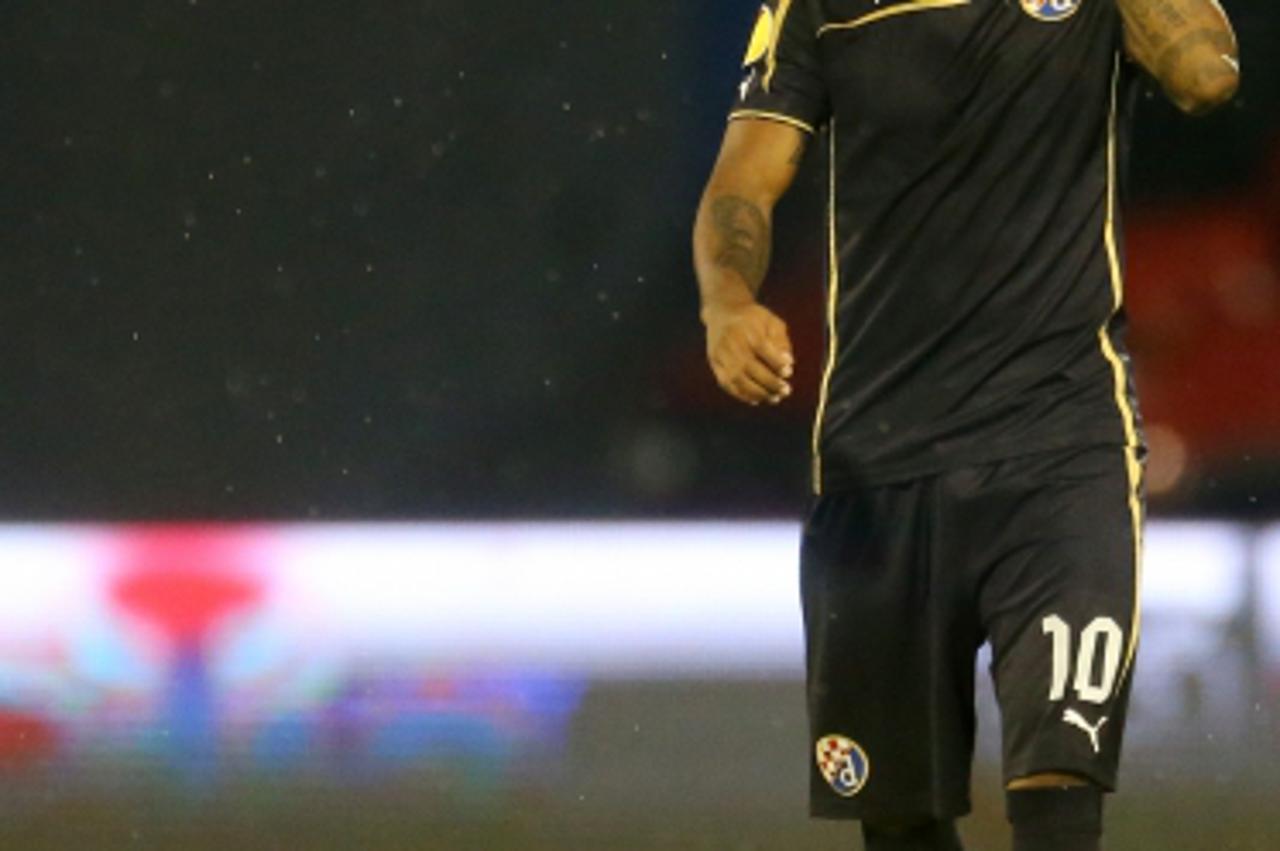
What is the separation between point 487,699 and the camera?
573 centimetres

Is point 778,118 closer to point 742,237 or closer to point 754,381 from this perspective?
point 742,237

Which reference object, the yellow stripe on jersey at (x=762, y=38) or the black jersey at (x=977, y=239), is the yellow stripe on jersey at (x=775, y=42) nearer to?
the yellow stripe on jersey at (x=762, y=38)

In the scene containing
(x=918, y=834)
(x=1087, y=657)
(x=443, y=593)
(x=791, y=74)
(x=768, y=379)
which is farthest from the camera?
(x=443, y=593)

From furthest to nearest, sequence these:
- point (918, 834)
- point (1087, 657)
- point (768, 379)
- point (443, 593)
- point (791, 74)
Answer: point (443, 593), point (791, 74), point (918, 834), point (1087, 657), point (768, 379)

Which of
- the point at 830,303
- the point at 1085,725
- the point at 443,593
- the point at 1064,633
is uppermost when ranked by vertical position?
the point at 830,303

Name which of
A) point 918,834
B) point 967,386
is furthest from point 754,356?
point 918,834

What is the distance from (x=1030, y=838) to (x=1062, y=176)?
784 millimetres

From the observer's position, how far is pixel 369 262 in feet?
19.4

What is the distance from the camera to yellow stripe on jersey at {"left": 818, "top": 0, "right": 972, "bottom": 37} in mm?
3059

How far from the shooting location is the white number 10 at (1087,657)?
278cm

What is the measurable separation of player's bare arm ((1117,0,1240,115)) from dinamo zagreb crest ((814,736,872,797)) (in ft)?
2.83

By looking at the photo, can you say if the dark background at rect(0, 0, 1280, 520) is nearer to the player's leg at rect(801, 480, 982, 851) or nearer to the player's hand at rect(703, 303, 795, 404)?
the player's leg at rect(801, 480, 982, 851)

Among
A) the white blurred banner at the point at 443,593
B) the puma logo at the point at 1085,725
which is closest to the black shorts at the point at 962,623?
the puma logo at the point at 1085,725

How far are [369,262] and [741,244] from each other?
289cm
